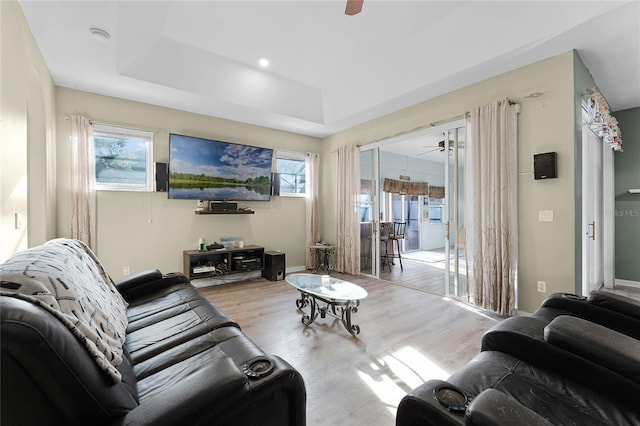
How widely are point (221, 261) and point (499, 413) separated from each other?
177 inches

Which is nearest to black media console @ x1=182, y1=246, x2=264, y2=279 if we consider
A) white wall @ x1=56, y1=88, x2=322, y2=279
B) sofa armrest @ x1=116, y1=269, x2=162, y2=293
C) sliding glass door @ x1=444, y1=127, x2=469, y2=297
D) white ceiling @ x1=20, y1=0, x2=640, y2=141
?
white wall @ x1=56, y1=88, x2=322, y2=279

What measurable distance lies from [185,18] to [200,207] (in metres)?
2.70

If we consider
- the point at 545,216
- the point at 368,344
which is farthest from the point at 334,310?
the point at 545,216

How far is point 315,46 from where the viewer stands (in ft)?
11.5

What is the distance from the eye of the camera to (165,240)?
4.39m

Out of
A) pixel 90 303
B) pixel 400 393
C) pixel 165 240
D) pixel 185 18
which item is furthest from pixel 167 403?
pixel 165 240

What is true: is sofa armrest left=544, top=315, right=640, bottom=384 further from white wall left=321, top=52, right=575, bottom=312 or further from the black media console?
the black media console

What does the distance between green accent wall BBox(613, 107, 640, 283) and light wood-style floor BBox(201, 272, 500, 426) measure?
11.1ft

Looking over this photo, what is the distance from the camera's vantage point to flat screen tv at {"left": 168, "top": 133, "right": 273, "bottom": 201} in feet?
14.4

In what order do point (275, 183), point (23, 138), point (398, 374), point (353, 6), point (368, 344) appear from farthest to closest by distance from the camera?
point (275, 183), point (368, 344), point (23, 138), point (398, 374), point (353, 6)

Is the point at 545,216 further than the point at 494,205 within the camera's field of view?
No

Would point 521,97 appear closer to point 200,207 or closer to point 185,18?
point 185,18

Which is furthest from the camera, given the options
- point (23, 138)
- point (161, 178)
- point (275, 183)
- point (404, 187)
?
point (404, 187)

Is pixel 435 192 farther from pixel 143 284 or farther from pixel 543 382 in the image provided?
pixel 143 284
